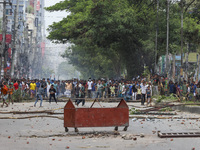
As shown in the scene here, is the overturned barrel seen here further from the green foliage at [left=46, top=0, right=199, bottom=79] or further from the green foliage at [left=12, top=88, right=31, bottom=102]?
the green foliage at [left=46, top=0, right=199, bottom=79]

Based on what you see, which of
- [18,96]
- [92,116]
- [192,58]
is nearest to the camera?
[92,116]

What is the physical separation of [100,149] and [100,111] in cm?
320

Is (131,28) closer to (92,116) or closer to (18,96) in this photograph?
(18,96)

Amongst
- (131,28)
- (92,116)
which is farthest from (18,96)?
(92,116)

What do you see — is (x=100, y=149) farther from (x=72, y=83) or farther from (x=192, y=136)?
(x=72, y=83)

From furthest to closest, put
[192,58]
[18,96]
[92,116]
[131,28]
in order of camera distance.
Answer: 1. [192,58]
2. [131,28]
3. [18,96]
4. [92,116]

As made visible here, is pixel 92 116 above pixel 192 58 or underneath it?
underneath

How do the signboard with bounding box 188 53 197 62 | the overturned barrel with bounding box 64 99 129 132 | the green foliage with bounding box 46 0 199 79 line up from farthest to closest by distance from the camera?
1. the signboard with bounding box 188 53 197 62
2. the green foliage with bounding box 46 0 199 79
3. the overturned barrel with bounding box 64 99 129 132

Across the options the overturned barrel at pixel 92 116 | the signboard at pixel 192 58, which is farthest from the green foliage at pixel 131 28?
the overturned barrel at pixel 92 116

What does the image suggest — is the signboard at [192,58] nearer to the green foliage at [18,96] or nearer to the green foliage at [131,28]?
the green foliage at [131,28]

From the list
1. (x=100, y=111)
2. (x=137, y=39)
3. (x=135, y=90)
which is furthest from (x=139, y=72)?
(x=100, y=111)

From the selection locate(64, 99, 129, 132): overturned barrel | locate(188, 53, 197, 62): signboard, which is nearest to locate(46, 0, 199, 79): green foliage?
locate(188, 53, 197, 62): signboard

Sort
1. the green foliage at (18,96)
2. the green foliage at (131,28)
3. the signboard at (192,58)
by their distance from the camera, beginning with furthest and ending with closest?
the signboard at (192,58), the green foliage at (131,28), the green foliage at (18,96)

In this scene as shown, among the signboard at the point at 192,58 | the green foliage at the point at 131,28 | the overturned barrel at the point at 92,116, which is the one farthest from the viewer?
the signboard at the point at 192,58
